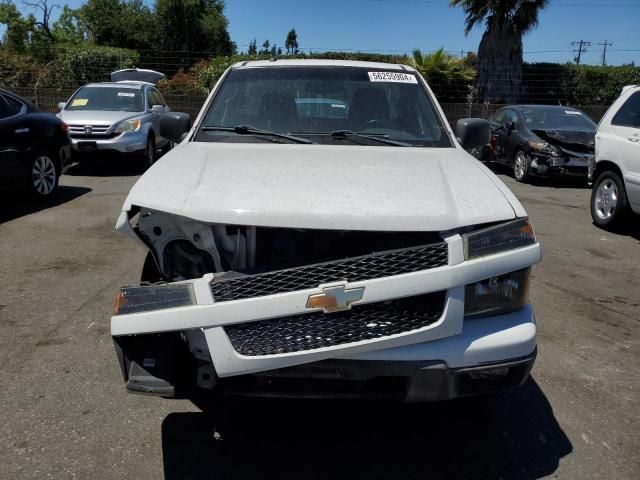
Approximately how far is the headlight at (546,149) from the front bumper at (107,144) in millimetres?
7486

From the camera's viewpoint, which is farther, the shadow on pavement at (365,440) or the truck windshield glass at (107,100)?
the truck windshield glass at (107,100)

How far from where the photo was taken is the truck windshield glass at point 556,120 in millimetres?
11992

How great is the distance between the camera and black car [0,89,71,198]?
24.8 ft

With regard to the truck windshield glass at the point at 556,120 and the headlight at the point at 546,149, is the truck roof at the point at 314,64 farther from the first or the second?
the truck windshield glass at the point at 556,120

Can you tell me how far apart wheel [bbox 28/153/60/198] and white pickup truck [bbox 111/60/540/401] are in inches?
242

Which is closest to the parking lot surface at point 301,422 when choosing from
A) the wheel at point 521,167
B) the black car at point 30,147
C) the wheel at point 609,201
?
the wheel at point 609,201

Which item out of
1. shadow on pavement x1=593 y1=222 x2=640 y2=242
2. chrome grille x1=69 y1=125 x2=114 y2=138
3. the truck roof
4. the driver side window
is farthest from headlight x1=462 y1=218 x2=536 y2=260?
the driver side window

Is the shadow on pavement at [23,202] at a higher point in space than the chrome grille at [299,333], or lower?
lower

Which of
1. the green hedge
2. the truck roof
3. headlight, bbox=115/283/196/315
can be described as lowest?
headlight, bbox=115/283/196/315

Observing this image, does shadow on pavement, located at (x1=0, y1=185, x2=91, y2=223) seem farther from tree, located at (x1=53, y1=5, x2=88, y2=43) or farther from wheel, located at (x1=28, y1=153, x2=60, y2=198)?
tree, located at (x1=53, y1=5, x2=88, y2=43)

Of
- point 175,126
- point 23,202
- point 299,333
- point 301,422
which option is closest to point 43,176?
point 23,202

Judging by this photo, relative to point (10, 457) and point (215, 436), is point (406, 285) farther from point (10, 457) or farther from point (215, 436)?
point (10, 457)

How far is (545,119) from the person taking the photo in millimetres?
12242

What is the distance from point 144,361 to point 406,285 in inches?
44.6
